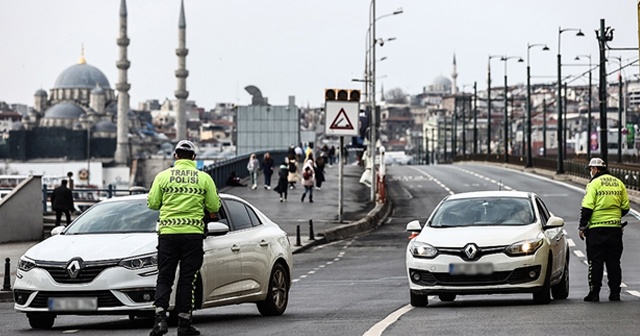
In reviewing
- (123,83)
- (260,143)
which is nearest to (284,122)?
(260,143)

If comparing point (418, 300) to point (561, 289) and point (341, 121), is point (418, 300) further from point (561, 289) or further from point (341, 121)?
point (341, 121)

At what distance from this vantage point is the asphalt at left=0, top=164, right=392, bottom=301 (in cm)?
3595

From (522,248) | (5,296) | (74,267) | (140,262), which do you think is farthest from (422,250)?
(5,296)

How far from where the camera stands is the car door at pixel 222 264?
1393cm

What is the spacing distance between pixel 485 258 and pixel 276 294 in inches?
96.2

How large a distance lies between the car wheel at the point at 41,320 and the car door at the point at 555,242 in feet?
20.1

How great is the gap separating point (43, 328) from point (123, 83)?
6867 inches

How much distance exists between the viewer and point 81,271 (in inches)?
519

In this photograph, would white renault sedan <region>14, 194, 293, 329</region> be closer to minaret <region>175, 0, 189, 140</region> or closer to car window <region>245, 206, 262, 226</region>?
car window <region>245, 206, 262, 226</region>

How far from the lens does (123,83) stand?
186250 millimetres

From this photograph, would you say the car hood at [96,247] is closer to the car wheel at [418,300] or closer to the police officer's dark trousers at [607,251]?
the car wheel at [418,300]

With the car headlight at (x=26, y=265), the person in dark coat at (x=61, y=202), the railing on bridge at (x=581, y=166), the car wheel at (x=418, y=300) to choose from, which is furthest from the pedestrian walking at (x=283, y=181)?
the car headlight at (x=26, y=265)

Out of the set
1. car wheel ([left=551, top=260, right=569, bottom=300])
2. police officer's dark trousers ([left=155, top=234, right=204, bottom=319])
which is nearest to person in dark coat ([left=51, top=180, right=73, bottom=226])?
car wheel ([left=551, top=260, right=569, bottom=300])

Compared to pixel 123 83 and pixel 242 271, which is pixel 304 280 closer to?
pixel 242 271
